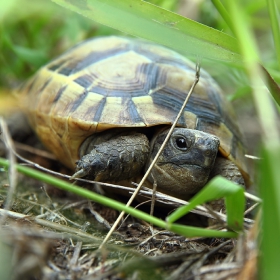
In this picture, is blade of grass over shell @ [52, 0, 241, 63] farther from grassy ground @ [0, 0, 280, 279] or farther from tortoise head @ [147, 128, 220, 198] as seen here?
tortoise head @ [147, 128, 220, 198]

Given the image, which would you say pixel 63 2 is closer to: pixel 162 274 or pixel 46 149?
pixel 162 274

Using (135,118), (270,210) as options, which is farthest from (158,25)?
(270,210)

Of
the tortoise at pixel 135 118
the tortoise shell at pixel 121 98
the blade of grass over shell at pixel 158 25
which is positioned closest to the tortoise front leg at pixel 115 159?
the tortoise at pixel 135 118

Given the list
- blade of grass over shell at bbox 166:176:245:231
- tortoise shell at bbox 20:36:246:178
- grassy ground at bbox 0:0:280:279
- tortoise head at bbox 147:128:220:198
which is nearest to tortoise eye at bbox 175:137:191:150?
tortoise head at bbox 147:128:220:198

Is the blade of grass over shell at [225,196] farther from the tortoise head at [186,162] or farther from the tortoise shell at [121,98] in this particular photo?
the tortoise shell at [121,98]

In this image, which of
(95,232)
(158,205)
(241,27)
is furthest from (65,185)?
(158,205)

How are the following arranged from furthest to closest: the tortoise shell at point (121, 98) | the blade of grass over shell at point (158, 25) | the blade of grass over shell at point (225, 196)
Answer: the tortoise shell at point (121, 98)
the blade of grass over shell at point (158, 25)
the blade of grass over shell at point (225, 196)
